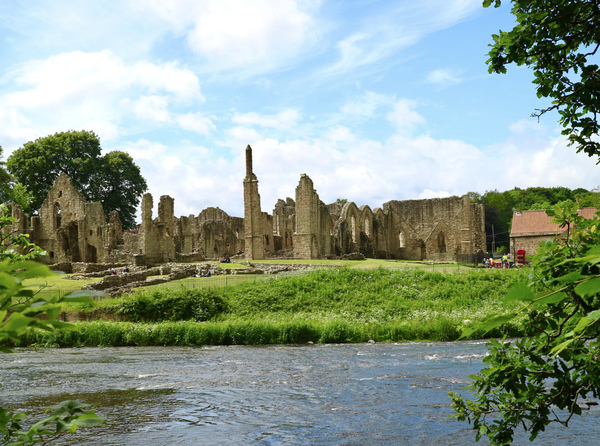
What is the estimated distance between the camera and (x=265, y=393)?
1064 cm

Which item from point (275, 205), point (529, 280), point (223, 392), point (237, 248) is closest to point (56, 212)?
point (237, 248)

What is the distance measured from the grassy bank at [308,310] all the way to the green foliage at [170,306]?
4 centimetres

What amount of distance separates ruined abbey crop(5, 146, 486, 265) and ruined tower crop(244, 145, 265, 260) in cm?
9

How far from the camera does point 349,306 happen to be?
933 inches

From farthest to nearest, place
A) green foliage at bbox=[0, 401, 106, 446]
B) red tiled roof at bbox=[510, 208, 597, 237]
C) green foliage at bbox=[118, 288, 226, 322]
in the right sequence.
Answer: red tiled roof at bbox=[510, 208, 597, 237] < green foliage at bbox=[118, 288, 226, 322] < green foliage at bbox=[0, 401, 106, 446]

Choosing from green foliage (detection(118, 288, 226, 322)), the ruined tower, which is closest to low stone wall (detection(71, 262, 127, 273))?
the ruined tower

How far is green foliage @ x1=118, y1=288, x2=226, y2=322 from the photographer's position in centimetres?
2270

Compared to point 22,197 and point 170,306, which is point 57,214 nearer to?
point 22,197

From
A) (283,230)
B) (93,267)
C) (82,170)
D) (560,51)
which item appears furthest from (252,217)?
(560,51)

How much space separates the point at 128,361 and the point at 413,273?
17.2 meters

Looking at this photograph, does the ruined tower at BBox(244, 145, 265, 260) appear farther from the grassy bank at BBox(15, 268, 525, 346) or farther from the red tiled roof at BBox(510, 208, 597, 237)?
the red tiled roof at BBox(510, 208, 597, 237)

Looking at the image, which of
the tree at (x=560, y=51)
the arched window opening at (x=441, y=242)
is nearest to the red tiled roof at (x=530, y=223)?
the arched window opening at (x=441, y=242)

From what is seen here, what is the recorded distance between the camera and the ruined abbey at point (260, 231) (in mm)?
46812

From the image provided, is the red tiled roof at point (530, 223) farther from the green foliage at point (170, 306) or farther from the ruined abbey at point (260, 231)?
the green foliage at point (170, 306)
